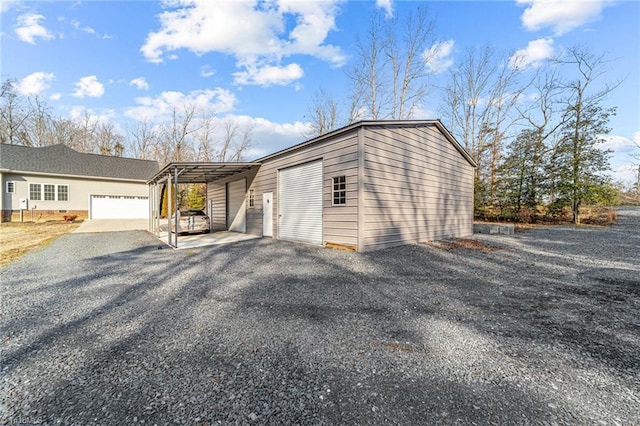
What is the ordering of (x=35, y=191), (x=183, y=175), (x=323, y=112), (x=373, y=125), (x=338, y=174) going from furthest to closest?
(x=323, y=112) → (x=35, y=191) → (x=183, y=175) → (x=338, y=174) → (x=373, y=125)

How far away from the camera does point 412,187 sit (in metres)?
9.00

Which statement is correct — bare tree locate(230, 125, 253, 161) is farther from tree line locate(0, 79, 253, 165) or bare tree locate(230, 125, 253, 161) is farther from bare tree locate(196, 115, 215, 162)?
bare tree locate(196, 115, 215, 162)

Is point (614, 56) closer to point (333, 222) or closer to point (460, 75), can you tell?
point (460, 75)

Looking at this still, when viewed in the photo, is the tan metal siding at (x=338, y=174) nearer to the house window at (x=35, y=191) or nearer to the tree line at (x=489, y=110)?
the tree line at (x=489, y=110)

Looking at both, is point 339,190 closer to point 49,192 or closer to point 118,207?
point 118,207

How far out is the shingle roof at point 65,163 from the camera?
17.9m

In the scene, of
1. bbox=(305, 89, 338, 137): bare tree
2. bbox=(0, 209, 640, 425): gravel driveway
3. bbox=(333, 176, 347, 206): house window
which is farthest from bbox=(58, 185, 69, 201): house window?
bbox=(333, 176, 347, 206): house window

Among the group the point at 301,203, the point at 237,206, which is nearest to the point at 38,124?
the point at 237,206

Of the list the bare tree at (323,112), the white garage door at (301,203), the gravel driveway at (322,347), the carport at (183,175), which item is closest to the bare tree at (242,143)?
the bare tree at (323,112)

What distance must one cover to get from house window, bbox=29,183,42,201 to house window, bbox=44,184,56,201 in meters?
0.29

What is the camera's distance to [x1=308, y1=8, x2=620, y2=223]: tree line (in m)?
15.5

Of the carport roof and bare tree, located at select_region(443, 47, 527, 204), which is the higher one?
bare tree, located at select_region(443, 47, 527, 204)

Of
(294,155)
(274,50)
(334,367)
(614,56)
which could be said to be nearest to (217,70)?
(274,50)

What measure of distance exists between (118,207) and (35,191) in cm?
466
